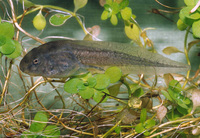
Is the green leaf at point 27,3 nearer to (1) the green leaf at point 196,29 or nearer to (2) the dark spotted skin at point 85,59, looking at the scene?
(2) the dark spotted skin at point 85,59

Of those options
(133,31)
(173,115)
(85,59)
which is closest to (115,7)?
(133,31)

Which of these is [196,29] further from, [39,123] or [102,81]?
[39,123]

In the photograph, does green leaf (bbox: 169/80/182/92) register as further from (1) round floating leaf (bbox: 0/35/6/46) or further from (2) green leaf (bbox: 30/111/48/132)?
(1) round floating leaf (bbox: 0/35/6/46)

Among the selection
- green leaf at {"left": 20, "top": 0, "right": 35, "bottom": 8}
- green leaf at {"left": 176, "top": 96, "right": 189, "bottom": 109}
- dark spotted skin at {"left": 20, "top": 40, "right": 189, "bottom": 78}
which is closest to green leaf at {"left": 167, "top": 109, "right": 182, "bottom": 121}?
green leaf at {"left": 176, "top": 96, "right": 189, "bottom": 109}

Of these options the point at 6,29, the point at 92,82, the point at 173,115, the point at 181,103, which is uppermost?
the point at 6,29

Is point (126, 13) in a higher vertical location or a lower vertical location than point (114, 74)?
higher

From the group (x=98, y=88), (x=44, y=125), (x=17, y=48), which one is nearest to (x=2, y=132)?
(x=44, y=125)

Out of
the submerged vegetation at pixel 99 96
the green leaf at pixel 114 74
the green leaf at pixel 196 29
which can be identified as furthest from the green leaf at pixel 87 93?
the green leaf at pixel 196 29

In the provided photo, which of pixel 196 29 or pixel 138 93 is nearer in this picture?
pixel 196 29
